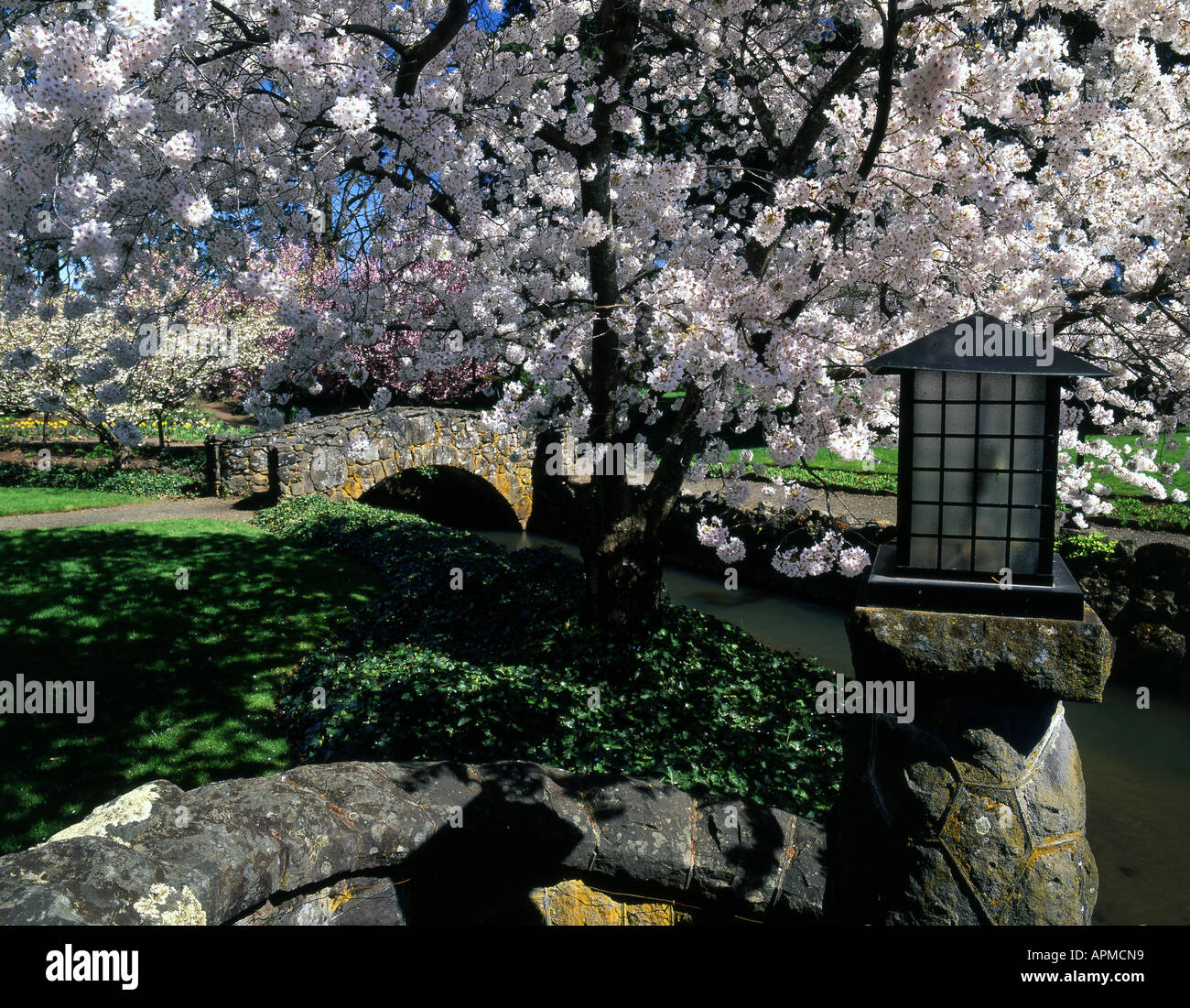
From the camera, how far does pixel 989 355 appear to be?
2.63 meters

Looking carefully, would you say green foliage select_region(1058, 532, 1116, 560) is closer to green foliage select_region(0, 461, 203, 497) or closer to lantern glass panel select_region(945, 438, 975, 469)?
lantern glass panel select_region(945, 438, 975, 469)

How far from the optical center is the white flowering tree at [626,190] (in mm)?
4176

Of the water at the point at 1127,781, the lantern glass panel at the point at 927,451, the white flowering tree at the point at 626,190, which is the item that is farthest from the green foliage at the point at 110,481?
the lantern glass panel at the point at 927,451

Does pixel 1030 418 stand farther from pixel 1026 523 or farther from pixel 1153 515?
pixel 1153 515

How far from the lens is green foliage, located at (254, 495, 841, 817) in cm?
550

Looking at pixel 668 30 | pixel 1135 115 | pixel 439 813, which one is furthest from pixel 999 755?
pixel 668 30

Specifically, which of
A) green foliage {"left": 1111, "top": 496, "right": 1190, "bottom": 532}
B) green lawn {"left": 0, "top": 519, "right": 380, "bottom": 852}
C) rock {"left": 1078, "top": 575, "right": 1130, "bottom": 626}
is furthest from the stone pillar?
green foliage {"left": 1111, "top": 496, "right": 1190, "bottom": 532}

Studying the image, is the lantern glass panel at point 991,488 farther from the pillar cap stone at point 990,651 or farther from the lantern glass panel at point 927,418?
the pillar cap stone at point 990,651

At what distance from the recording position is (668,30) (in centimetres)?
626

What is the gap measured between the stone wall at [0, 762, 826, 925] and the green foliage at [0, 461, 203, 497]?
14529 millimetres

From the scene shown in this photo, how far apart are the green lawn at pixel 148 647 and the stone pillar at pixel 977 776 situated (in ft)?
15.3

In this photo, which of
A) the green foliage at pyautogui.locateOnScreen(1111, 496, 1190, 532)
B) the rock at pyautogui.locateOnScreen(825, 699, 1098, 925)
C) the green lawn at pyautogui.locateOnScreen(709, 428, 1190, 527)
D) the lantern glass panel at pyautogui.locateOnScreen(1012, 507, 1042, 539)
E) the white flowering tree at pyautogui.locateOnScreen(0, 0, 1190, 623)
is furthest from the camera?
the green lawn at pyautogui.locateOnScreen(709, 428, 1190, 527)
